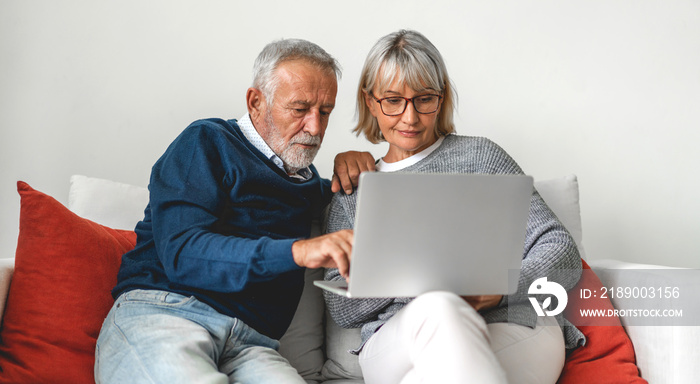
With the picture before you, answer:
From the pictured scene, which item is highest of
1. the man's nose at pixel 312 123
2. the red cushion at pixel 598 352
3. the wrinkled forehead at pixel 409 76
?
the wrinkled forehead at pixel 409 76

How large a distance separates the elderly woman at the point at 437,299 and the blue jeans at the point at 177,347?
0.28 meters

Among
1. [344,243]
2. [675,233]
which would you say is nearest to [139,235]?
[344,243]

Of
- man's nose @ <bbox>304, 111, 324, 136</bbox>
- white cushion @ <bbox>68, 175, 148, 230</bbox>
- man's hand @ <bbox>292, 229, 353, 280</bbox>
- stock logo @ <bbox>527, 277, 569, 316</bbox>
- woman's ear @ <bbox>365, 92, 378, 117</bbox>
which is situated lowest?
stock logo @ <bbox>527, 277, 569, 316</bbox>

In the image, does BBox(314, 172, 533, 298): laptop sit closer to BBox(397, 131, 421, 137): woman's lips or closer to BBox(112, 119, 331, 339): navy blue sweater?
BBox(112, 119, 331, 339): navy blue sweater

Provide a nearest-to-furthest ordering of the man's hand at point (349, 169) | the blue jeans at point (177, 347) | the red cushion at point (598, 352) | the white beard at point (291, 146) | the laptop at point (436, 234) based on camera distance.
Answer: the laptop at point (436, 234)
the blue jeans at point (177, 347)
the red cushion at point (598, 352)
the white beard at point (291, 146)
the man's hand at point (349, 169)

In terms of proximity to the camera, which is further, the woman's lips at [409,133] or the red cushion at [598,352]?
the woman's lips at [409,133]

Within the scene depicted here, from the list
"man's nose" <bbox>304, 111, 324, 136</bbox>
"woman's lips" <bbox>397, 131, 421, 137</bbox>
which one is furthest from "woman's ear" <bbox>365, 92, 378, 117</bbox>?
"man's nose" <bbox>304, 111, 324, 136</bbox>

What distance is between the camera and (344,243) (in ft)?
4.05

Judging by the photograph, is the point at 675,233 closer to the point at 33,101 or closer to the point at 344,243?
the point at 344,243

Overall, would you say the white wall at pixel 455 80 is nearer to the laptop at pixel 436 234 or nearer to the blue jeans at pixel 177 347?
the blue jeans at pixel 177 347

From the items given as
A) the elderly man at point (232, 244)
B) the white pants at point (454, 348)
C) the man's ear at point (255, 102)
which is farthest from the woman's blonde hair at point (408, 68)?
the white pants at point (454, 348)

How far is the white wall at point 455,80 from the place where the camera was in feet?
7.54

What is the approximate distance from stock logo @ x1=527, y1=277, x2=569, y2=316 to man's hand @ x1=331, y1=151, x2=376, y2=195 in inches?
21.8

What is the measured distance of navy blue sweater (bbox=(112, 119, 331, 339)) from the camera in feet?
4.47
